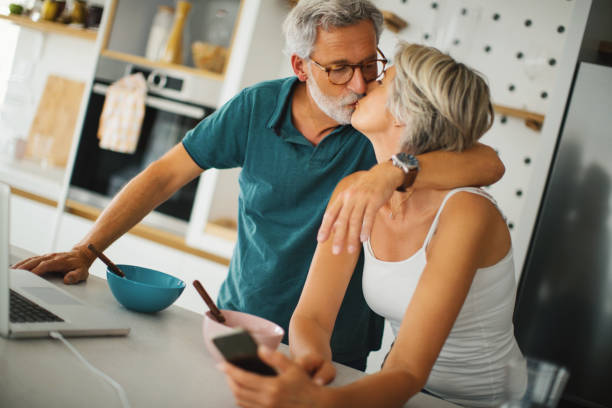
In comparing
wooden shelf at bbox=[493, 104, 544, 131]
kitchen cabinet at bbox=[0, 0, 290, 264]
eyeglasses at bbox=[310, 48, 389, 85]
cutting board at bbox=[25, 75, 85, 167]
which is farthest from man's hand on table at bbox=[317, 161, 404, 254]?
cutting board at bbox=[25, 75, 85, 167]

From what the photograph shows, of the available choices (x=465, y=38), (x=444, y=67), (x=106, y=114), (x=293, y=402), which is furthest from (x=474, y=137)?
(x=106, y=114)

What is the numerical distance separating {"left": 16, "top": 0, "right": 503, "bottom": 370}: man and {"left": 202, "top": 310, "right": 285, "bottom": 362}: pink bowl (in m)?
0.51

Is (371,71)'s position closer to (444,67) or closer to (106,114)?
(444,67)

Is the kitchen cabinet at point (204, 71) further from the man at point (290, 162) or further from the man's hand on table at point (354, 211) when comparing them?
the man's hand on table at point (354, 211)

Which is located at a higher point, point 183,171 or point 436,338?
point 183,171

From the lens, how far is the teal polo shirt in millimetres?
1610

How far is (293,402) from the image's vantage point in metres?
0.78

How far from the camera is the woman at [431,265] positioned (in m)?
1.04

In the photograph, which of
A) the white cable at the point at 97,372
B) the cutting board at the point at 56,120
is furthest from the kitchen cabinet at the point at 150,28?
the white cable at the point at 97,372

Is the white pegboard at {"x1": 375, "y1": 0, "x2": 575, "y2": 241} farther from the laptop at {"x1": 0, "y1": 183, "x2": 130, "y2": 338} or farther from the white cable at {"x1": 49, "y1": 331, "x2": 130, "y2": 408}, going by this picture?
the white cable at {"x1": 49, "y1": 331, "x2": 130, "y2": 408}

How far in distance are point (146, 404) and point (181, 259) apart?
209 cm

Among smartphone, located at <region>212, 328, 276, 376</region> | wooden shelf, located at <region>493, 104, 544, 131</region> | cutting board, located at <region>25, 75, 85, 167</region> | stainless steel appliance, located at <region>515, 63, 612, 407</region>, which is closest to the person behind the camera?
smartphone, located at <region>212, 328, 276, 376</region>

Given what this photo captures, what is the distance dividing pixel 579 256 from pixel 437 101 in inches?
48.5

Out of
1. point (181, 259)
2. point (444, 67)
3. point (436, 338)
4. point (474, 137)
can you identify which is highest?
point (444, 67)
